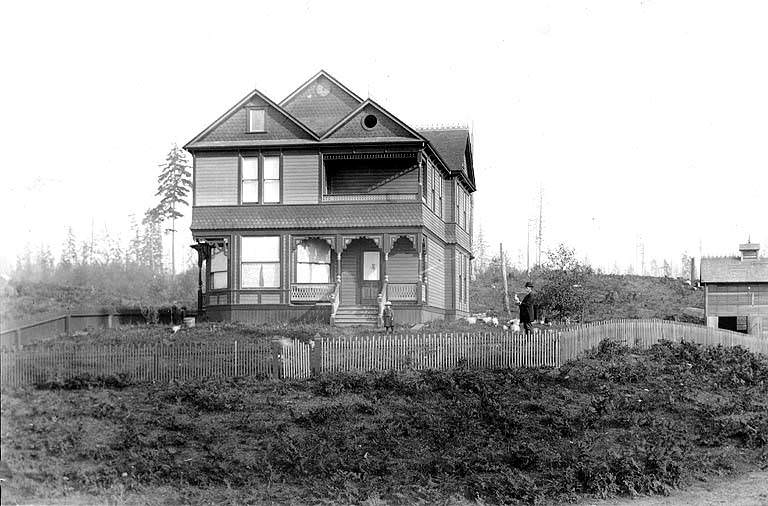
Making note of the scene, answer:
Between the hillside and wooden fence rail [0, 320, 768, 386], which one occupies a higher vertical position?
the hillside

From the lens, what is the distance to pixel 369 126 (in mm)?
34438

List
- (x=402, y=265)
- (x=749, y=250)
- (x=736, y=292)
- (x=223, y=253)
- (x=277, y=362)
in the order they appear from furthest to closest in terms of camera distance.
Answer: (x=749, y=250) → (x=736, y=292) → (x=402, y=265) → (x=223, y=253) → (x=277, y=362)

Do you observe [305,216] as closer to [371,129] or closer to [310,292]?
[310,292]

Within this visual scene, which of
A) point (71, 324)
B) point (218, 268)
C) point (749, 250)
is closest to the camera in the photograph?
point (71, 324)

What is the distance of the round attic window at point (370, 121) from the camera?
3434 cm

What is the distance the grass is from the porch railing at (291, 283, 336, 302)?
13007mm

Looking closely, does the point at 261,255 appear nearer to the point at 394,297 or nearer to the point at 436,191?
the point at 394,297

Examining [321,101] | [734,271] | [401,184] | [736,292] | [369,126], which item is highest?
[321,101]

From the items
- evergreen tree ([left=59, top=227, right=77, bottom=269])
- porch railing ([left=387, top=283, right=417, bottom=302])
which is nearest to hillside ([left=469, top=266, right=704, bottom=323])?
porch railing ([left=387, top=283, right=417, bottom=302])

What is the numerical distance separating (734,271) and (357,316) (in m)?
29.4

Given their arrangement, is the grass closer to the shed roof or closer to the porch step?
the porch step

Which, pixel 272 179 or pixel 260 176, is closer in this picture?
pixel 260 176

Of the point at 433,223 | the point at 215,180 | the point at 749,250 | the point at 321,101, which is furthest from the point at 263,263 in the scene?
the point at 749,250

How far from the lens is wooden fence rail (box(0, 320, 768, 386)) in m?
21.0
